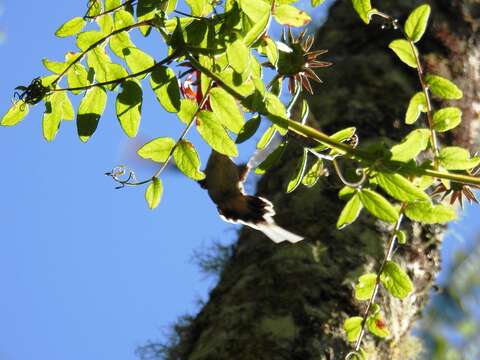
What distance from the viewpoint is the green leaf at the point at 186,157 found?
0.83 meters

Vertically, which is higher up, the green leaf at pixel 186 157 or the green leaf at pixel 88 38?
the green leaf at pixel 88 38

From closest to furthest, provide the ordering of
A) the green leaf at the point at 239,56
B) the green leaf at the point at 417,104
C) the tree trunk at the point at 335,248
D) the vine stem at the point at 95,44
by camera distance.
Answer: the green leaf at the point at 239,56 → the vine stem at the point at 95,44 → the green leaf at the point at 417,104 → the tree trunk at the point at 335,248

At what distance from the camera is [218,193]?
1.05 m

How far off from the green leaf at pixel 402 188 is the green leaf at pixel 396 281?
219 mm

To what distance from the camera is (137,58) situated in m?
0.78

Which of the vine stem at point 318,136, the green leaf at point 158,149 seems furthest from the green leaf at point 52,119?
the vine stem at point 318,136

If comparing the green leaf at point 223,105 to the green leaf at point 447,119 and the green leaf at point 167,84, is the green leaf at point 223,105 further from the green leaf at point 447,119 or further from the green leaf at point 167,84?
the green leaf at point 447,119

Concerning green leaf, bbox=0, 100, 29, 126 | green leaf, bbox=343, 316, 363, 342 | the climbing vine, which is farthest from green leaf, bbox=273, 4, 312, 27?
green leaf, bbox=343, 316, 363, 342

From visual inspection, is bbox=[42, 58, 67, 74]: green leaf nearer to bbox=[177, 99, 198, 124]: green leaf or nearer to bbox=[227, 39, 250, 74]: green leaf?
bbox=[177, 99, 198, 124]: green leaf

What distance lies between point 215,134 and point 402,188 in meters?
0.23

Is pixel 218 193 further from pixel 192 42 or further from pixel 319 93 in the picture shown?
pixel 319 93

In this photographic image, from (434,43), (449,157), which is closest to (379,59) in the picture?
(434,43)

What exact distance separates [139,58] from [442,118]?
40cm

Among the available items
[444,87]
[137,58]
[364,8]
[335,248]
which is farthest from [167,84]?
[335,248]
